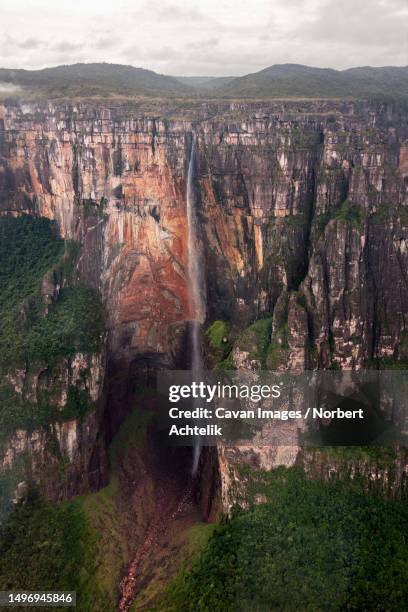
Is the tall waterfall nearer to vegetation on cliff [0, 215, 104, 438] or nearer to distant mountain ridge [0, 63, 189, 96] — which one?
vegetation on cliff [0, 215, 104, 438]

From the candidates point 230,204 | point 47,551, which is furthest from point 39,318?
point 230,204

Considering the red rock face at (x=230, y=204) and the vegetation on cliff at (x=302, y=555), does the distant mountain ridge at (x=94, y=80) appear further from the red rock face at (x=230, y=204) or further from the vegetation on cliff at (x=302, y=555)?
the vegetation on cliff at (x=302, y=555)

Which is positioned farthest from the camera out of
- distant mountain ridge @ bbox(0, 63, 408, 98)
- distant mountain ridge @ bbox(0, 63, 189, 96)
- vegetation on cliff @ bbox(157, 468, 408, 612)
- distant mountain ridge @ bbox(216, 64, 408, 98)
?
distant mountain ridge @ bbox(0, 63, 189, 96)

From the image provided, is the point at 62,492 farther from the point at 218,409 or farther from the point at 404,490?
the point at 404,490

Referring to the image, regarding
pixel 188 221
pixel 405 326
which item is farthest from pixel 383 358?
pixel 188 221

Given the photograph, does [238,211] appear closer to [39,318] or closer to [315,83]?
[39,318]

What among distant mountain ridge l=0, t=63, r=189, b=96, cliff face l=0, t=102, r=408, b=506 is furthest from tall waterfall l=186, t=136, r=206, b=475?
distant mountain ridge l=0, t=63, r=189, b=96
